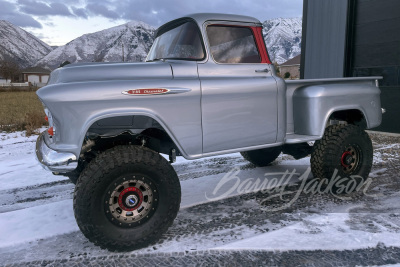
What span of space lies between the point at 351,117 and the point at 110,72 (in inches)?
130

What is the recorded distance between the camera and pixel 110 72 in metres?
2.91

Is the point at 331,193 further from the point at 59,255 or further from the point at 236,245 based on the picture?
the point at 59,255

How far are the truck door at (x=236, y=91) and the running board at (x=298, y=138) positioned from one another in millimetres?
232

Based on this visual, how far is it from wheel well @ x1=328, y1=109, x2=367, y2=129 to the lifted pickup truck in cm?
12

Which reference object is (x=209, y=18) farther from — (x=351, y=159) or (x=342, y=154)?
(x=351, y=159)

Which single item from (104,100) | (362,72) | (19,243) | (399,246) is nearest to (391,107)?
(362,72)

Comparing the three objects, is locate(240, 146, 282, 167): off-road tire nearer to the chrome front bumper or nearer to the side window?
the side window

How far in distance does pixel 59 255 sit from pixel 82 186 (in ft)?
2.25

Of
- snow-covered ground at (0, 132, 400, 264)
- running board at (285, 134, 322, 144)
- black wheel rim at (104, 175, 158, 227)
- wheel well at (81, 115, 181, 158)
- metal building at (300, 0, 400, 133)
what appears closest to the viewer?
black wheel rim at (104, 175, 158, 227)

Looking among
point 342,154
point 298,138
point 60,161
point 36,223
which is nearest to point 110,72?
point 60,161

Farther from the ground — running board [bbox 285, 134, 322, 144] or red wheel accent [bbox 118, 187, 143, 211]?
running board [bbox 285, 134, 322, 144]

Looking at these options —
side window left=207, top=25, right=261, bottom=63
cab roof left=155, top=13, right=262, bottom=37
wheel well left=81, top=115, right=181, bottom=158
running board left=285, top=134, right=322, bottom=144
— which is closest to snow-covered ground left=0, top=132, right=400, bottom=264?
running board left=285, top=134, right=322, bottom=144

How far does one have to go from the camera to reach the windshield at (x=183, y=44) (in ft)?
11.0

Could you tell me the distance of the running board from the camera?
372cm
